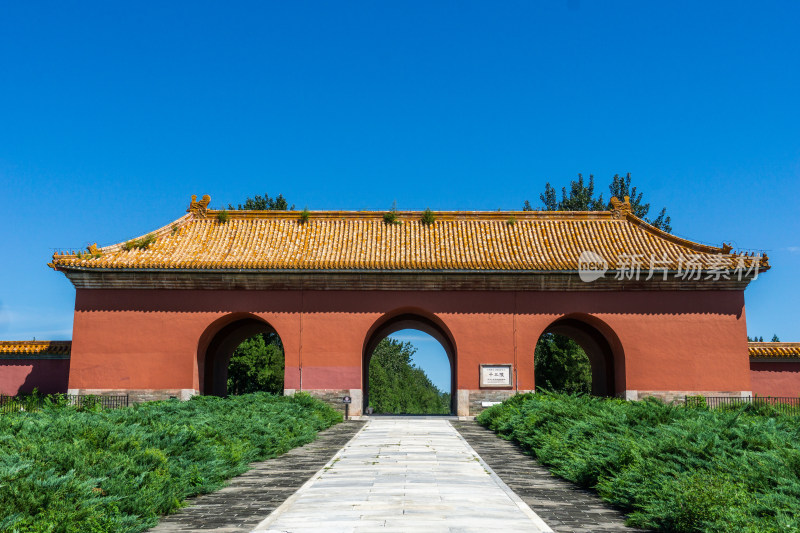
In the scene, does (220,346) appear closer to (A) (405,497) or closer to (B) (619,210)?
(B) (619,210)

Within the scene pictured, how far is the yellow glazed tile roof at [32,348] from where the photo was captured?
22734 mm

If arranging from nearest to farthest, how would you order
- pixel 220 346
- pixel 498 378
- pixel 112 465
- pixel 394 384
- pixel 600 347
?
pixel 112 465, pixel 498 378, pixel 600 347, pixel 220 346, pixel 394 384

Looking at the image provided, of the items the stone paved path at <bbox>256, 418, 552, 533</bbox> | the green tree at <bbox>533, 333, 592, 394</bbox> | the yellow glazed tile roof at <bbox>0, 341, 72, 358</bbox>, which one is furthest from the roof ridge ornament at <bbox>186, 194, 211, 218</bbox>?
the green tree at <bbox>533, 333, 592, 394</bbox>

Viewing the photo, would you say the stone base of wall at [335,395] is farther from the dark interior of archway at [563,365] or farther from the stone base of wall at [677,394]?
the dark interior of archway at [563,365]

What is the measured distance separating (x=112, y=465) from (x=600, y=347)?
2059 centimetres

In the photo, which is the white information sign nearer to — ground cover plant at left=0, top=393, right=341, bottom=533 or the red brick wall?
the red brick wall

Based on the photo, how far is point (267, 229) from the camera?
24.9m

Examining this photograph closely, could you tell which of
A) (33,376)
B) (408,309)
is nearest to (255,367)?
(33,376)

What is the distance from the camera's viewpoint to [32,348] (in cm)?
2291

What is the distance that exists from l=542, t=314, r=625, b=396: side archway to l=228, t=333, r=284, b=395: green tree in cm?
1773

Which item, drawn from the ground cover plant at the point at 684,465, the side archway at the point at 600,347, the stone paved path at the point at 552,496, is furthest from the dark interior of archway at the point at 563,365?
the ground cover plant at the point at 684,465

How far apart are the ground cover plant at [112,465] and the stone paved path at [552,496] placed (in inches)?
165

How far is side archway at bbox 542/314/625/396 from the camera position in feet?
74.4

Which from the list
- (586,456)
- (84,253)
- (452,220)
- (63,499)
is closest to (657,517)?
(586,456)
